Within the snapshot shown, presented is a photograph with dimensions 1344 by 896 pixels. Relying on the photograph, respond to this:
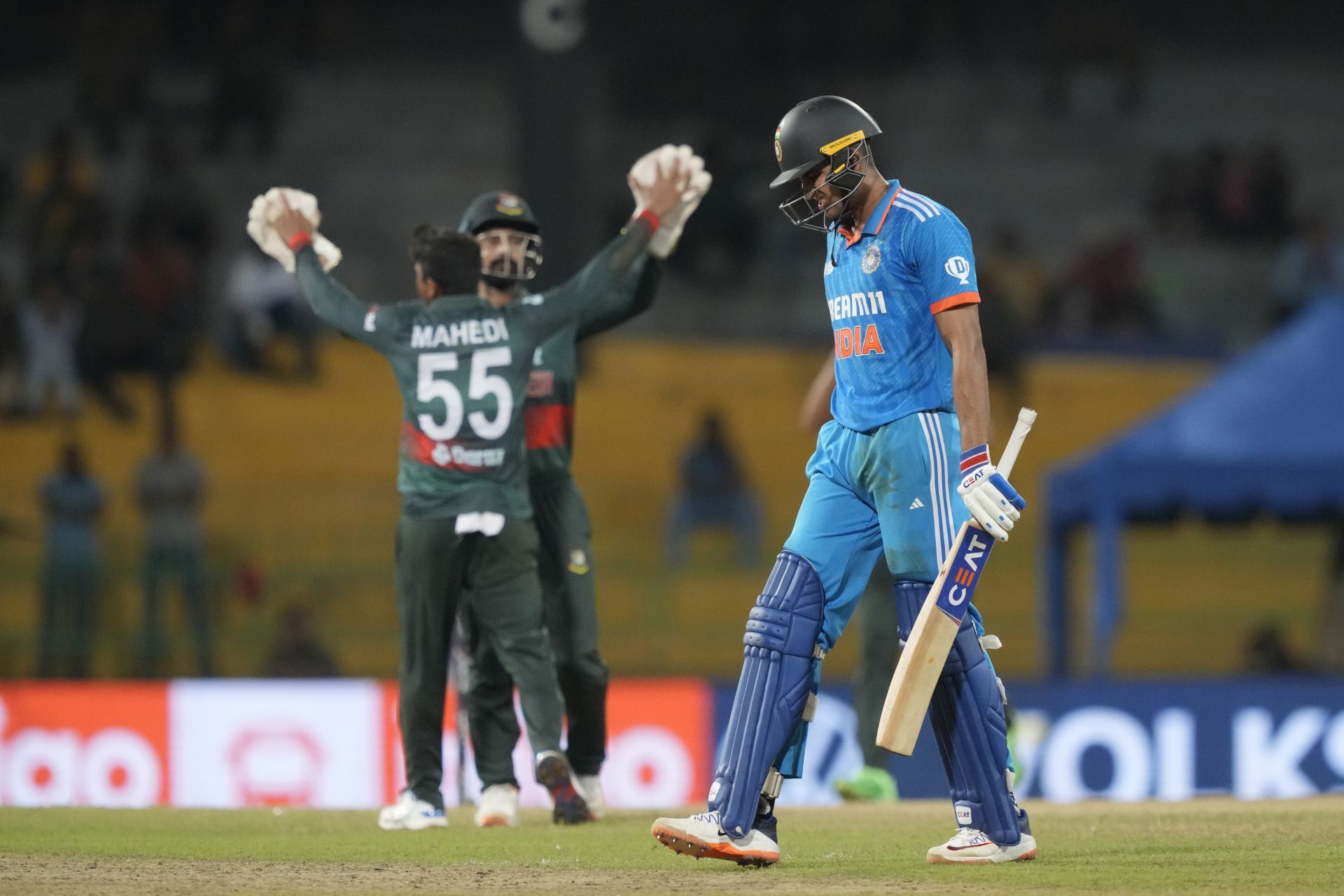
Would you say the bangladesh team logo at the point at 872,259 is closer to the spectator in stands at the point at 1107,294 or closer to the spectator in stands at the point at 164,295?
the spectator in stands at the point at 164,295

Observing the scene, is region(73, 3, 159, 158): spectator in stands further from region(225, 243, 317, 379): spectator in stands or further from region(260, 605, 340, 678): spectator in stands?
region(260, 605, 340, 678): spectator in stands

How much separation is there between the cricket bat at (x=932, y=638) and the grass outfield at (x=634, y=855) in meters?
0.42

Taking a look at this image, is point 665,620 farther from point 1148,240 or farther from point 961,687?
point 961,687

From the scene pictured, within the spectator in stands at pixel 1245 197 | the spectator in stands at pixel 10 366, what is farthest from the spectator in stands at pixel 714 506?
the spectator in stands at pixel 1245 197

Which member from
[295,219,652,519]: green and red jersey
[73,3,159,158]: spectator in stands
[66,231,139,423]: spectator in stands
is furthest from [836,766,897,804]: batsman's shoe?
[73,3,159,158]: spectator in stands

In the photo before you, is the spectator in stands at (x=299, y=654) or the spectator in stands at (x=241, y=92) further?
the spectator in stands at (x=241, y=92)

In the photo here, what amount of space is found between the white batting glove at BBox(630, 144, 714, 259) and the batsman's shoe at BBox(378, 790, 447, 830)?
217 cm

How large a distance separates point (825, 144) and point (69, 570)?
11.1 meters

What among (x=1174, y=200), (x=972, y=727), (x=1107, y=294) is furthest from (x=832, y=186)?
(x=1174, y=200)

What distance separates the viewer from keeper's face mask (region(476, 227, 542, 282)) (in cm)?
770

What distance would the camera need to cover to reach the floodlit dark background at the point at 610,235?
16203 millimetres

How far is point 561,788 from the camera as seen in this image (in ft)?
23.6

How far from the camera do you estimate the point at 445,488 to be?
7.12 metres

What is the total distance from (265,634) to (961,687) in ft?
36.0
